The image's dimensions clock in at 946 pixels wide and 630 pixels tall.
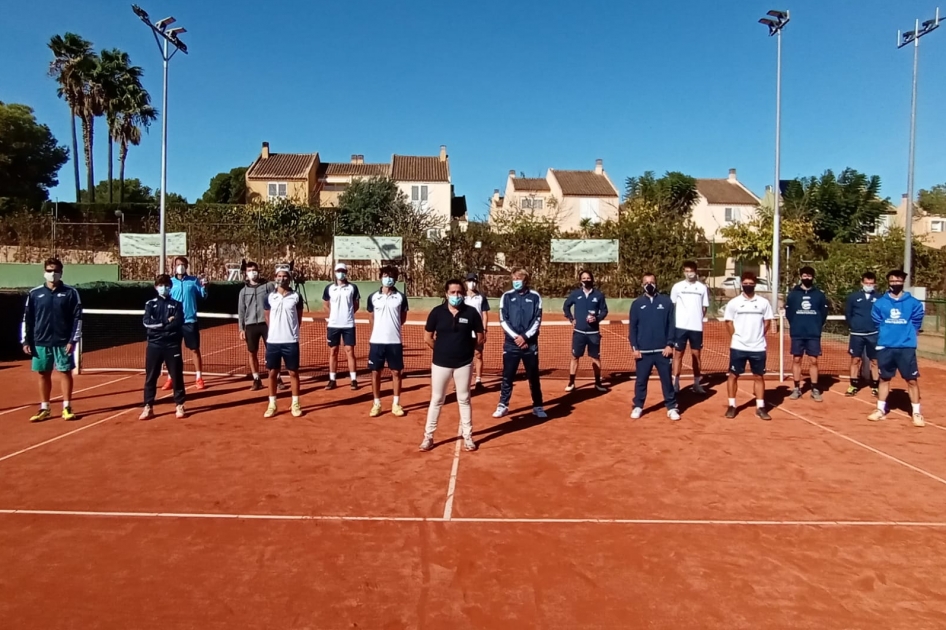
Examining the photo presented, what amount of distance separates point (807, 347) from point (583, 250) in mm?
18058

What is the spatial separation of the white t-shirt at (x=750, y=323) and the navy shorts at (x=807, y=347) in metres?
1.68

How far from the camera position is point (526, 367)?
8727 mm

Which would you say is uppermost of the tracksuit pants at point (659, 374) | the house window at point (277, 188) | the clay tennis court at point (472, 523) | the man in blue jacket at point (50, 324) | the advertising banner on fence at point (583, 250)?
the house window at point (277, 188)

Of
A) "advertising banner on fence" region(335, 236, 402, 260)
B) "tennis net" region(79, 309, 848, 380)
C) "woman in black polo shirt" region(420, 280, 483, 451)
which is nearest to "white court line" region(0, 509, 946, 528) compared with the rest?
"woman in black polo shirt" region(420, 280, 483, 451)

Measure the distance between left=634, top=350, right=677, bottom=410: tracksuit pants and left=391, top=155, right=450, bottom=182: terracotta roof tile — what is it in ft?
153

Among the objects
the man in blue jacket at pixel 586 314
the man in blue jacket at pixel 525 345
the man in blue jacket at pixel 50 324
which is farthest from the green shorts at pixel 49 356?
the man in blue jacket at pixel 586 314

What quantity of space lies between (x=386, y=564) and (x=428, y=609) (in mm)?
662

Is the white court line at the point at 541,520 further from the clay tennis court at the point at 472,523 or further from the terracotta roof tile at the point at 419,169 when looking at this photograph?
the terracotta roof tile at the point at 419,169

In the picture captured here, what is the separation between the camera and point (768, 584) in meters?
4.22

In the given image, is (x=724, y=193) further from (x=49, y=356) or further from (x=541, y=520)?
(x=541, y=520)

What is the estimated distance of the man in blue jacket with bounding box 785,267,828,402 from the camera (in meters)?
9.99

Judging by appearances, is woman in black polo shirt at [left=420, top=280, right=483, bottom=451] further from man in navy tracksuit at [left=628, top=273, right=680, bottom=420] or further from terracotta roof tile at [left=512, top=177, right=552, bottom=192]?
terracotta roof tile at [left=512, top=177, right=552, bottom=192]

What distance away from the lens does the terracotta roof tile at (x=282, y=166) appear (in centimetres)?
5328

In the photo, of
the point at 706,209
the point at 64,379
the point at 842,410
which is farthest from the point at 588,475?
the point at 706,209
